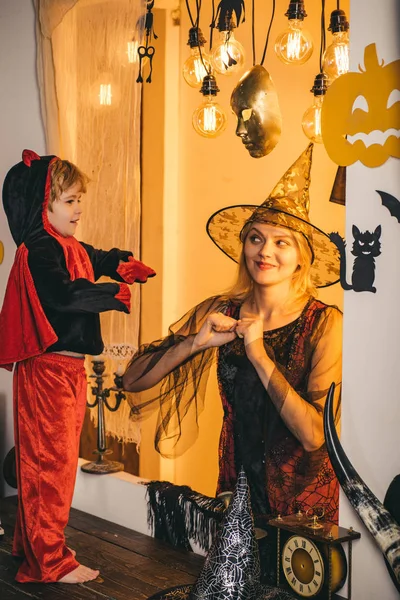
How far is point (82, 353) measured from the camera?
3.41 meters

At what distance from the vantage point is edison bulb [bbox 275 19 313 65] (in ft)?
9.89

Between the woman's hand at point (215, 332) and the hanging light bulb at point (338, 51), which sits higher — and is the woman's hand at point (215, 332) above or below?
below

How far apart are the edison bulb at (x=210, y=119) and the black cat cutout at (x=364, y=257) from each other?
0.86 m

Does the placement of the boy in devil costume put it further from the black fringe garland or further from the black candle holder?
the black candle holder

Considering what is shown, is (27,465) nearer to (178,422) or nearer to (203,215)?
(178,422)

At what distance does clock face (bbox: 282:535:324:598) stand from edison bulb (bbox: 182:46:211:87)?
6.14ft

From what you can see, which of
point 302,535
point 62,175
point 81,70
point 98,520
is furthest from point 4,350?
point 81,70

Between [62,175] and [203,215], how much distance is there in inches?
37.7

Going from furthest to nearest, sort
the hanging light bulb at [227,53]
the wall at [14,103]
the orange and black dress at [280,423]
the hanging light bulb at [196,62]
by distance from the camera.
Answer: the wall at [14,103], the hanging light bulb at [196,62], the hanging light bulb at [227,53], the orange and black dress at [280,423]

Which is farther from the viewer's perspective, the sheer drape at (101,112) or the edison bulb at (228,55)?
the sheer drape at (101,112)

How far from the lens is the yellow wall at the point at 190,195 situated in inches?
155

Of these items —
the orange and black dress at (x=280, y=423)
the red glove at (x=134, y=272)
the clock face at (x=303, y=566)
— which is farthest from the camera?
the red glove at (x=134, y=272)

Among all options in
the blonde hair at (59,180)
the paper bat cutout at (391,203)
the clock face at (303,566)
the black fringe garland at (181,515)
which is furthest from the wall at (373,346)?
the blonde hair at (59,180)

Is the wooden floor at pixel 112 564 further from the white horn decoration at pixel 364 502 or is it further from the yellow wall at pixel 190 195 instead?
the white horn decoration at pixel 364 502
